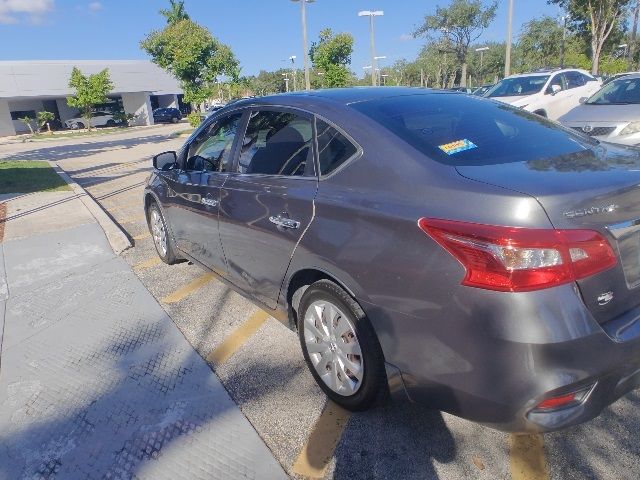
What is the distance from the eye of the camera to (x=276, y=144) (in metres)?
2.98

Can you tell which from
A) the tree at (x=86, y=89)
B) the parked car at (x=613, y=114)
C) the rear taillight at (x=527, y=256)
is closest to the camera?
the rear taillight at (x=527, y=256)

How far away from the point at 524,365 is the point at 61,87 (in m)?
49.3

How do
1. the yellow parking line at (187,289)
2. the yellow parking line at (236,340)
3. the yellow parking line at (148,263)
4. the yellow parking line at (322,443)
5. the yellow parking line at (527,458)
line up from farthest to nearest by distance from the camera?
the yellow parking line at (148,263)
the yellow parking line at (187,289)
the yellow parking line at (236,340)
the yellow parking line at (322,443)
the yellow parking line at (527,458)

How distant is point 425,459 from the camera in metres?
2.23

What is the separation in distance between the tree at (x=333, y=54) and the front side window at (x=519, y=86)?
18.9m

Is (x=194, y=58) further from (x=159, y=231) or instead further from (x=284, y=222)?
(x=284, y=222)

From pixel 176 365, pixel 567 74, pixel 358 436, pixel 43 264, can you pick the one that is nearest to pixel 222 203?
pixel 176 365

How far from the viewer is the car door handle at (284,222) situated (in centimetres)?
258

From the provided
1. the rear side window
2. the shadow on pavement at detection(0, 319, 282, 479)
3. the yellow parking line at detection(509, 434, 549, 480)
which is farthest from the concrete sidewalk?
the rear side window

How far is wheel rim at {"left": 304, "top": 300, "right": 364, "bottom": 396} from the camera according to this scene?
2404mm

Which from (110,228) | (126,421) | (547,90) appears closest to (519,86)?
(547,90)

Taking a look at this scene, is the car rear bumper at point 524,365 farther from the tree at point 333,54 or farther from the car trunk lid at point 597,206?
the tree at point 333,54

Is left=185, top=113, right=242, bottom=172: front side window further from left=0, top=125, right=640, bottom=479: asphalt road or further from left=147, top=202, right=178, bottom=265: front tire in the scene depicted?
left=0, top=125, right=640, bottom=479: asphalt road

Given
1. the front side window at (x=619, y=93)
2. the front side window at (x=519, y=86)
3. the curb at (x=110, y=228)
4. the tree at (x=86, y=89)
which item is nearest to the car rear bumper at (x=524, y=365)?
the curb at (x=110, y=228)
